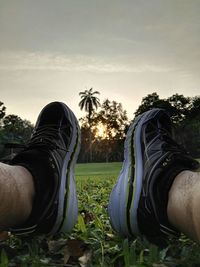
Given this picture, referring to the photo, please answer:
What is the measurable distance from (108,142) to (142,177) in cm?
8141

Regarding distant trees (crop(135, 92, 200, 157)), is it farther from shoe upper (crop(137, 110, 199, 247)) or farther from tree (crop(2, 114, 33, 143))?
shoe upper (crop(137, 110, 199, 247))

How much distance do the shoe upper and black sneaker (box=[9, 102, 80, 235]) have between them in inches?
15.1

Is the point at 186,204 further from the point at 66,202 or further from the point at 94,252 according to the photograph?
the point at 66,202

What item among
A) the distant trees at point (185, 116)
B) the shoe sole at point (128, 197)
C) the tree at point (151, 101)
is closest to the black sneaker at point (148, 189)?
the shoe sole at point (128, 197)

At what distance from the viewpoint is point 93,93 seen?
322ft

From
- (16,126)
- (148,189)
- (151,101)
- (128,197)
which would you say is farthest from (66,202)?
(16,126)

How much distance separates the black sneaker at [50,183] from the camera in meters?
1.84

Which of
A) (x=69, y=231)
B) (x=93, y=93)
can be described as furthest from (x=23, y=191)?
(x=93, y=93)

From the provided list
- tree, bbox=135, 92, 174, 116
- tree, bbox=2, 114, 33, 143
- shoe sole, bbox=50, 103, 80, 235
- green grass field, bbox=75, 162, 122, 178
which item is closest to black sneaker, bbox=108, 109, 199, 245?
shoe sole, bbox=50, 103, 80, 235

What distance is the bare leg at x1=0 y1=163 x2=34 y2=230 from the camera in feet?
5.25

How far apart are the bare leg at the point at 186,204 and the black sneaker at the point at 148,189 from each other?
0.20 ft

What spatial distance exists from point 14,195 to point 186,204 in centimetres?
70

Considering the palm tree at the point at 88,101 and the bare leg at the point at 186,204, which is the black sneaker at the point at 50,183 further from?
the palm tree at the point at 88,101

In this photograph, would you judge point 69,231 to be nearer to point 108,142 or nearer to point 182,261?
point 182,261
